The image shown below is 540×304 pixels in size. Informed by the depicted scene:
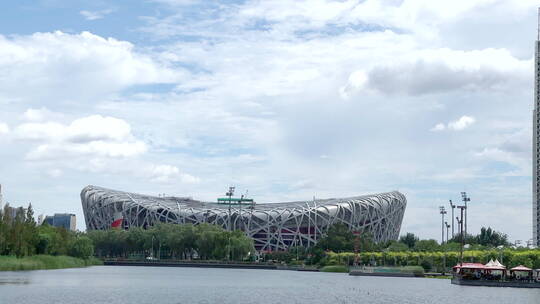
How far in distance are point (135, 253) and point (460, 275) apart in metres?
110

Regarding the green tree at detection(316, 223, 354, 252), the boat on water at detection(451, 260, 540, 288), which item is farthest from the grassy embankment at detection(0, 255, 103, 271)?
the green tree at detection(316, 223, 354, 252)

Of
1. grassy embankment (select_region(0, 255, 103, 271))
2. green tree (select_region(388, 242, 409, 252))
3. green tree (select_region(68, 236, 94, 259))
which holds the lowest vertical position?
grassy embankment (select_region(0, 255, 103, 271))

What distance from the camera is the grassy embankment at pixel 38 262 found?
9198cm

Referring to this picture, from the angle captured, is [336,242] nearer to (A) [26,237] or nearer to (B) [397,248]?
(B) [397,248]

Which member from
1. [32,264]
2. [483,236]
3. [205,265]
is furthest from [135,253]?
[32,264]

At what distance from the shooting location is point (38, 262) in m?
99.4

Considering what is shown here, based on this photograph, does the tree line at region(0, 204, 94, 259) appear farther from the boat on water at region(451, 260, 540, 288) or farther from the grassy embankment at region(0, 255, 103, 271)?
the boat on water at region(451, 260, 540, 288)

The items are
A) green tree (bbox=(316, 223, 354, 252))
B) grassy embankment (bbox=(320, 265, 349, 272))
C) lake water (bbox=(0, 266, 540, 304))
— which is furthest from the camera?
green tree (bbox=(316, 223, 354, 252))

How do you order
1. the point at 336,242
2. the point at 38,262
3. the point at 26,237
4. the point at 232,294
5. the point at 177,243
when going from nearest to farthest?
the point at 232,294
the point at 26,237
the point at 38,262
the point at 336,242
the point at 177,243

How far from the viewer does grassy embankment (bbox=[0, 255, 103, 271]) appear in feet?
302

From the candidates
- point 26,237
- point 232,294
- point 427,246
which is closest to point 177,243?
point 427,246

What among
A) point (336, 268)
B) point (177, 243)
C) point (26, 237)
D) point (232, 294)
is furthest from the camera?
point (177, 243)

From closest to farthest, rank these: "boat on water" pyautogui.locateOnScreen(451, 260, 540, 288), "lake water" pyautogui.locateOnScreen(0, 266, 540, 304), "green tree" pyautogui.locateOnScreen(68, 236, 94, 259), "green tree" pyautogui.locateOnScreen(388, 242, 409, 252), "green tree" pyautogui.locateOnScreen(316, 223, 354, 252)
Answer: "lake water" pyautogui.locateOnScreen(0, 266, 540, 304), "boat on water" pyautogui.locateOnScreen(451, 260, 540, 288), "green tree" pyautogui.locateOnScreen(68, 236, 94, 259), "green tree" pyautogui.locateOnScreen(388, 242, 409, 252), "green tree" pyautogui.locateOnScreen(316, 223, 354, 252)

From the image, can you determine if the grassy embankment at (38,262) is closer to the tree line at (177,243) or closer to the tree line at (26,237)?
the tree line at (26,237)
